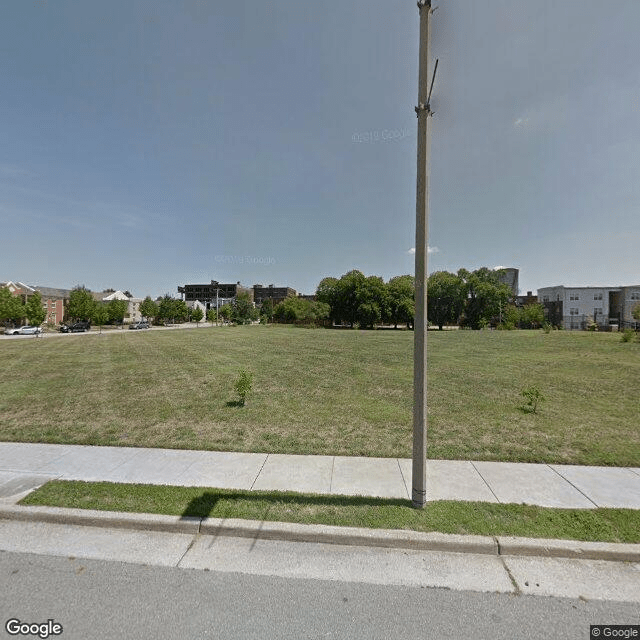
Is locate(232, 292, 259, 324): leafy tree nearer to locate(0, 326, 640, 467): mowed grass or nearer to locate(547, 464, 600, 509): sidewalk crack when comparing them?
locate(0, 326, 640, 467): mowed grass

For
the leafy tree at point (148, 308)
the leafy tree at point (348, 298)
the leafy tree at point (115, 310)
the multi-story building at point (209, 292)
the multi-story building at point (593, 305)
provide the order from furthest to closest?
1. the multi-story building at point (209, 292)
2. the leafy tree at point (148, 308)
3. the multi-story building at point (593, 305)
4. the leafy tree at point (348, 298)
5. the leafy tree at point (115, 310)

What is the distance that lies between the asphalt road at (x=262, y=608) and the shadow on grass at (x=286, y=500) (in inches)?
34.9

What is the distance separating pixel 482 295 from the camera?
59719 mm

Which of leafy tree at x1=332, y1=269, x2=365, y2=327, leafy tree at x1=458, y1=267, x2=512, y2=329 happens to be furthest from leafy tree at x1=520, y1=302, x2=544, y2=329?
leafy tree at x1=332, y1=269, x2=365, y2=327

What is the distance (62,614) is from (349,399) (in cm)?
688

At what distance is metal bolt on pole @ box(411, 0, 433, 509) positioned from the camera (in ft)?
12.1

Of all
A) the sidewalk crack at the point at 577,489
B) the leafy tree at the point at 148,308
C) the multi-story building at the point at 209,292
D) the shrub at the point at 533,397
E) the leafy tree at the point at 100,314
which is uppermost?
the multi-story building at the point at 209,292

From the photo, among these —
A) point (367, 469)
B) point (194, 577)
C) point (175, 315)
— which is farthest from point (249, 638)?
point (175, 315)

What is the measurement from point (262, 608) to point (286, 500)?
1.40 metres

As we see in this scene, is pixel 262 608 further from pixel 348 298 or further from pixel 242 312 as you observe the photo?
pixel 242 312

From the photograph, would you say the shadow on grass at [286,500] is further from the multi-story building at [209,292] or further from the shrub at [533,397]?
the multi-story building at [209,292]

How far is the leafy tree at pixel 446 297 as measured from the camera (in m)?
61.5

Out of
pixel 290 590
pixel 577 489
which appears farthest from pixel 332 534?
pixel 577 489

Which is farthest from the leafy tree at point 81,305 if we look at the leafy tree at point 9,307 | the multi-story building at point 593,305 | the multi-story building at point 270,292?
the multi-story building at point 593,305
